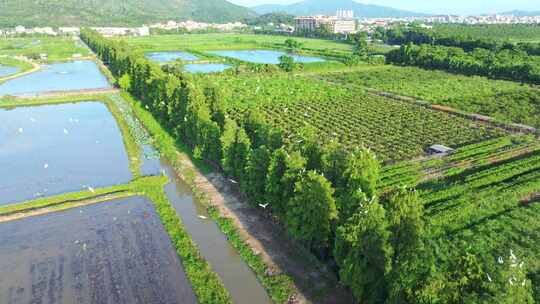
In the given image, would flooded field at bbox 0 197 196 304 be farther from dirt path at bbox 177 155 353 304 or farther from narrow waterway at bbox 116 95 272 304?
dirt path at bbox 177 155 353 304

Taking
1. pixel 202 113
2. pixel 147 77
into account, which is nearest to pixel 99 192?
pixel 202 113

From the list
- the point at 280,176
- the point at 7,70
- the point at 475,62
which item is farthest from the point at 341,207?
the point at 7,70

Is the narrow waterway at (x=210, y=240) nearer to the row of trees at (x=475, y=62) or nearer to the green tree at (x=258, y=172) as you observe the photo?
the green tree at (x=258, y=172)

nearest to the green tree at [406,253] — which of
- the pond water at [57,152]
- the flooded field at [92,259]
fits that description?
the flooded field at [92,259]

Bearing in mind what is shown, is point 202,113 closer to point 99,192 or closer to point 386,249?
point 99,192

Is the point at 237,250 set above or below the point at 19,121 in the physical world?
below

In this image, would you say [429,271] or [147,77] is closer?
[429,271]

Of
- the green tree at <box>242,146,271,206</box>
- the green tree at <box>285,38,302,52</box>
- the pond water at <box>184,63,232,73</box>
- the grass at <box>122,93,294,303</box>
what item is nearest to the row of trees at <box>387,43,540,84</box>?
the green tree at <box>285,38,302,52</box>
